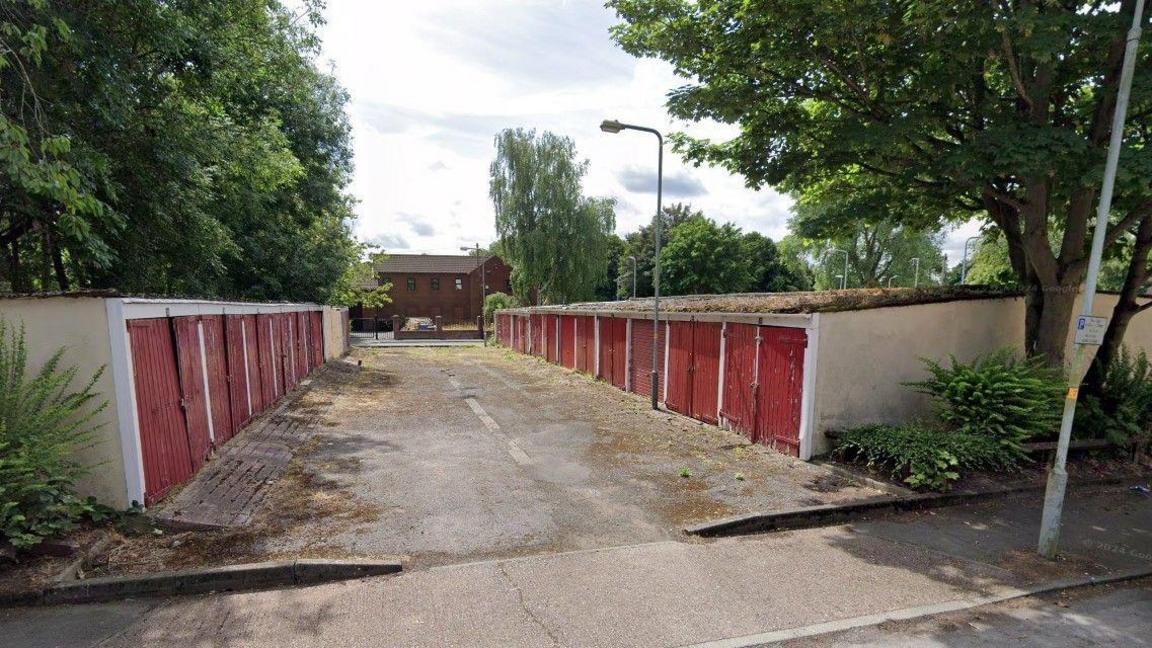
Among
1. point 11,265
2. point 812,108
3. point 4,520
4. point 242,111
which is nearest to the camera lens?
point 4,520

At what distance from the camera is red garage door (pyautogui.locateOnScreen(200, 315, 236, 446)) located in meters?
7.98

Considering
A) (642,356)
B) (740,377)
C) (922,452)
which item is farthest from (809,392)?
(642,356)

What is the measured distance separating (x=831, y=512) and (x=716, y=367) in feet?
15.0

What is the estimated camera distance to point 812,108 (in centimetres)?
968

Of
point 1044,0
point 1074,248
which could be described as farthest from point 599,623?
point 1074,248

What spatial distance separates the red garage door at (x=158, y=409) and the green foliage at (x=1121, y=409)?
1282cm

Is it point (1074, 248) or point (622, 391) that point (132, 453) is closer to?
point (622, 391)

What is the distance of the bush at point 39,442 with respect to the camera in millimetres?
4453

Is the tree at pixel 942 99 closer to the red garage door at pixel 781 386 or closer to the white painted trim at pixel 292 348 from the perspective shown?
the red garage door at pixel 781 386

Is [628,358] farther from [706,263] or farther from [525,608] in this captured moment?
[706,263]

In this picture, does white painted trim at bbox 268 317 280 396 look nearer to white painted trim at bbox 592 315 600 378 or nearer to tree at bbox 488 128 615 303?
white painted trim at bbox 592 315 600 378

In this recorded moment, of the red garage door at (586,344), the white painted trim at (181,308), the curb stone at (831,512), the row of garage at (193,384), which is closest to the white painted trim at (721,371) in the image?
the curb stone at (831,512)

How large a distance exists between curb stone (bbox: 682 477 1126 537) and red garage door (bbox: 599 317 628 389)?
8.97 m

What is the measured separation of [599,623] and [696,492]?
10.6ft
